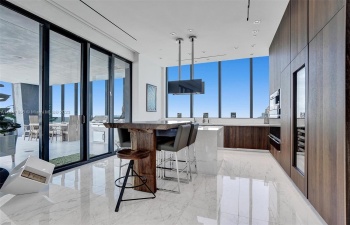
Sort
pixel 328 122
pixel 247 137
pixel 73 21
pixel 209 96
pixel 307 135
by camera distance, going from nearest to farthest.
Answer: pixel 328 122 → pixel 307 135 → pixel 73 21 → pixel 247 137 → pixel 209 96

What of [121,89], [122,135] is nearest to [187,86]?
[121,89]

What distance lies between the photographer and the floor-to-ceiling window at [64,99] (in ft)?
12.9

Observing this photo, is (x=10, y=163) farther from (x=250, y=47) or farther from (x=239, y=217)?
(x=250, y=47)

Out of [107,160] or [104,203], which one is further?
[107,160]

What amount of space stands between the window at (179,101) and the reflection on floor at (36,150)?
342cm

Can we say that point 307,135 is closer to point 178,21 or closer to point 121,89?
point 178,21

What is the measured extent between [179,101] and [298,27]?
528cm

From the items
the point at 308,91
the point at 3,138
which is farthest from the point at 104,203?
the point at 308,91

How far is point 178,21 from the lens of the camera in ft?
13.5

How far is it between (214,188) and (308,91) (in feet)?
6.33

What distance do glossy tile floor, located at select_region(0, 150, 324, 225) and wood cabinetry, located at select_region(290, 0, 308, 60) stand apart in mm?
2173

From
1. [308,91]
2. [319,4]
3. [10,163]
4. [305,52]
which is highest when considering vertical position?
[319,4]

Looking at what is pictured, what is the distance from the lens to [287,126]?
3.52 meters

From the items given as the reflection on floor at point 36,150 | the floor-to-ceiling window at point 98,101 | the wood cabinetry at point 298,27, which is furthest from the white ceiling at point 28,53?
the wood cabinetry at point 298,27
